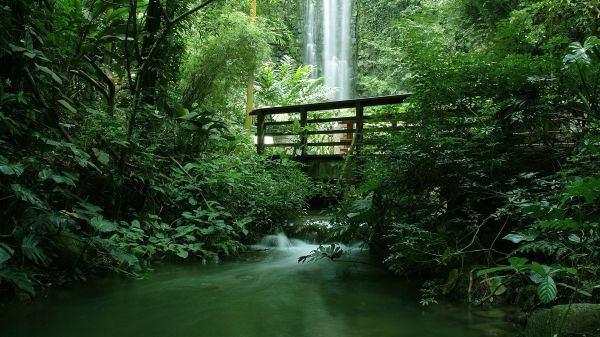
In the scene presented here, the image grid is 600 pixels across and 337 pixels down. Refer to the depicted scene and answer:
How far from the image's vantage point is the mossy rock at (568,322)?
2.21m

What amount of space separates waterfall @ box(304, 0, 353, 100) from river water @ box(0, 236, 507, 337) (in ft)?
58.9

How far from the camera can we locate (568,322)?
2.27 m

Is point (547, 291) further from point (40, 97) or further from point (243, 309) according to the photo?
point (40, 97)

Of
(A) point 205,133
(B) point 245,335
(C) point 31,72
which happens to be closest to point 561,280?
(B) point 245,335

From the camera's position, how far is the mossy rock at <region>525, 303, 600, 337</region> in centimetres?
221

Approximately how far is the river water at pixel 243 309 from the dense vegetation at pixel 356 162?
230mm

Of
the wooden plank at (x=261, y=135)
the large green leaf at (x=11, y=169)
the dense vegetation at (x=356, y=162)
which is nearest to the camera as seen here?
the large green leaf at (x=11, y=169)

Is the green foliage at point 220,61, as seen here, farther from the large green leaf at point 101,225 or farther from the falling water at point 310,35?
the falling water at point 310,35

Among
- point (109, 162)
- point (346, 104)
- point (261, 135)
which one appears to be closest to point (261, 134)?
point (261, 135)

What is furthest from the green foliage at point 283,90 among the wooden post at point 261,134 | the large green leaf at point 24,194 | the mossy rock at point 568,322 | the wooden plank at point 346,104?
the mossy rock at point 568,322

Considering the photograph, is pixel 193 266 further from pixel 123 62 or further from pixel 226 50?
pixel 226 50

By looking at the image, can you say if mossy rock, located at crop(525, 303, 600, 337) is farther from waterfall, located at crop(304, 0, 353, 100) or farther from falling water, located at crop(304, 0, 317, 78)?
falling water, located at crop(304, 0, 317, 78)

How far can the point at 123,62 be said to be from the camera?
592 cm

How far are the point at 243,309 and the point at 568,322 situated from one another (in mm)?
2164
